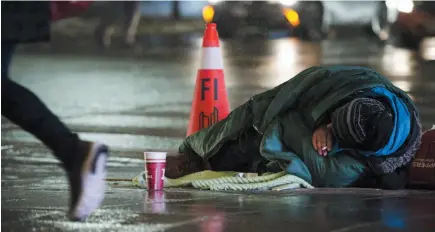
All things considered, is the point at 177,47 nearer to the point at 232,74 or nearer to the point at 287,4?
the point at 287,4

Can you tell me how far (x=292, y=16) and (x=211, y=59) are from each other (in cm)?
955

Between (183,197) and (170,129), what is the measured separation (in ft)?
9.66

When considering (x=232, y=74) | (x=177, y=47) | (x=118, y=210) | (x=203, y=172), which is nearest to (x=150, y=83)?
(x=232, y=74)

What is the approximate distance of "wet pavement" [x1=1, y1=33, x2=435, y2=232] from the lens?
3971mm

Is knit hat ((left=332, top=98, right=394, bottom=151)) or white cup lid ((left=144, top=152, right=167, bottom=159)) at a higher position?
knit hat ((left=332, top=98, right=394, bottom=151))

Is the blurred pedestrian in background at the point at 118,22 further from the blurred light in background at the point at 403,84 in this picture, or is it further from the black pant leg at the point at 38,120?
the black pant leg at the point at 38,120

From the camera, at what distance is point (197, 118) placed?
619 centimetres

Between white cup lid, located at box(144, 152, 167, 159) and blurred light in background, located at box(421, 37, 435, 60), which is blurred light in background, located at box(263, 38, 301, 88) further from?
white cup lid, located at box(144, 152, 167, 159)

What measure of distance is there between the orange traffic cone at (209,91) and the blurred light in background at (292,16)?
366 inches

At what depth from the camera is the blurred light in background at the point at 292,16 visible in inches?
609

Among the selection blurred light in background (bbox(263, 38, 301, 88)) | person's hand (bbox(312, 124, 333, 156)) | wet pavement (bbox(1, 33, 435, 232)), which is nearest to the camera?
wet pavement (bbox(1, 33, 435, 232))

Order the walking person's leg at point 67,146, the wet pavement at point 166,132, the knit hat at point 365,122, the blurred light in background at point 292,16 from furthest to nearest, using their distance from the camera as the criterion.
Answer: the blurred light in background at point 292,16 < the knit hat at point 365,122 < the walking person's leg at point 67,146 < the wet pavement at point 166,132

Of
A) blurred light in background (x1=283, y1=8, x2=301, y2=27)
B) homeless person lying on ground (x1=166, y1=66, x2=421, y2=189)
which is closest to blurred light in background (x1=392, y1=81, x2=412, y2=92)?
homeless person lying on ground (x1=166, y1=66, x2=421, y2=189)

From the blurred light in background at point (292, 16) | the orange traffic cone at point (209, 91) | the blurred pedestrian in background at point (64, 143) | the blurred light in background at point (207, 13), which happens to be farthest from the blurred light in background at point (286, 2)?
the blurred pedestrian in background at point (64, 143)
